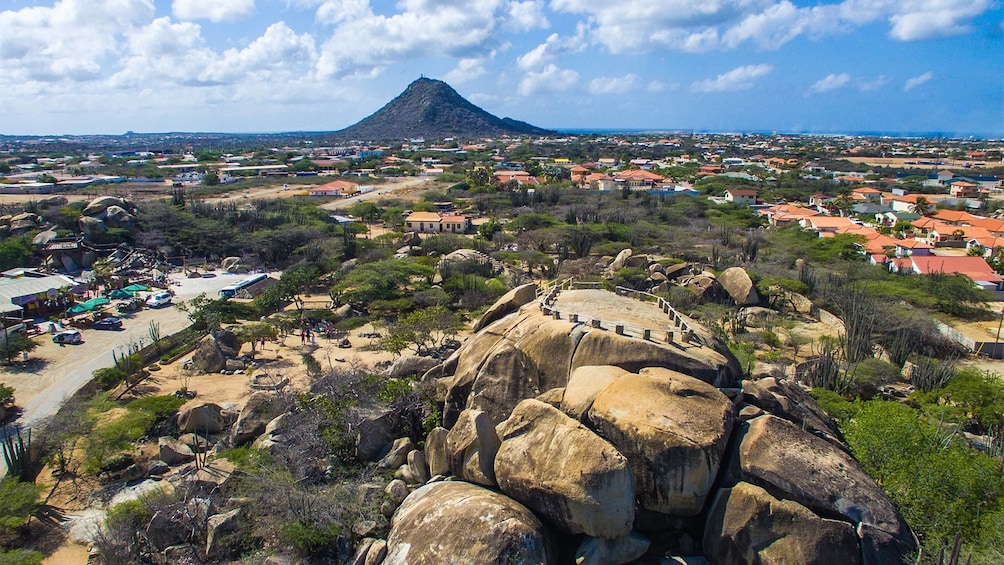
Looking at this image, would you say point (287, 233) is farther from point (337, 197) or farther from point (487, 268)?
point (337, 197)

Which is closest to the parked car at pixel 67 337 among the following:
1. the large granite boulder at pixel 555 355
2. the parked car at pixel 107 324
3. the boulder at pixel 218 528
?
the parked car at pixel 107 324

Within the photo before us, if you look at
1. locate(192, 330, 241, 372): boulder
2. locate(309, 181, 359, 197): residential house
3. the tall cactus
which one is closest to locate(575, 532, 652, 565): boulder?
the tall cactus

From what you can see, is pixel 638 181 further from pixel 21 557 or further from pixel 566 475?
pixel 21 557

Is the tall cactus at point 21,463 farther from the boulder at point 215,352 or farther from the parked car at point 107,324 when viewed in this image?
the parked car at point 107,324

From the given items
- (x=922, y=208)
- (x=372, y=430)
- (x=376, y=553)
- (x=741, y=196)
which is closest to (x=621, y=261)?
(x=372, y=430)

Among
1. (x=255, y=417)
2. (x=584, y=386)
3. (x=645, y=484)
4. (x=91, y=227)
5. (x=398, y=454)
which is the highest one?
(x=584, y=386)

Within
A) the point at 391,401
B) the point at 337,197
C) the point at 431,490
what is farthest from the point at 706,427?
the point at 337,197
